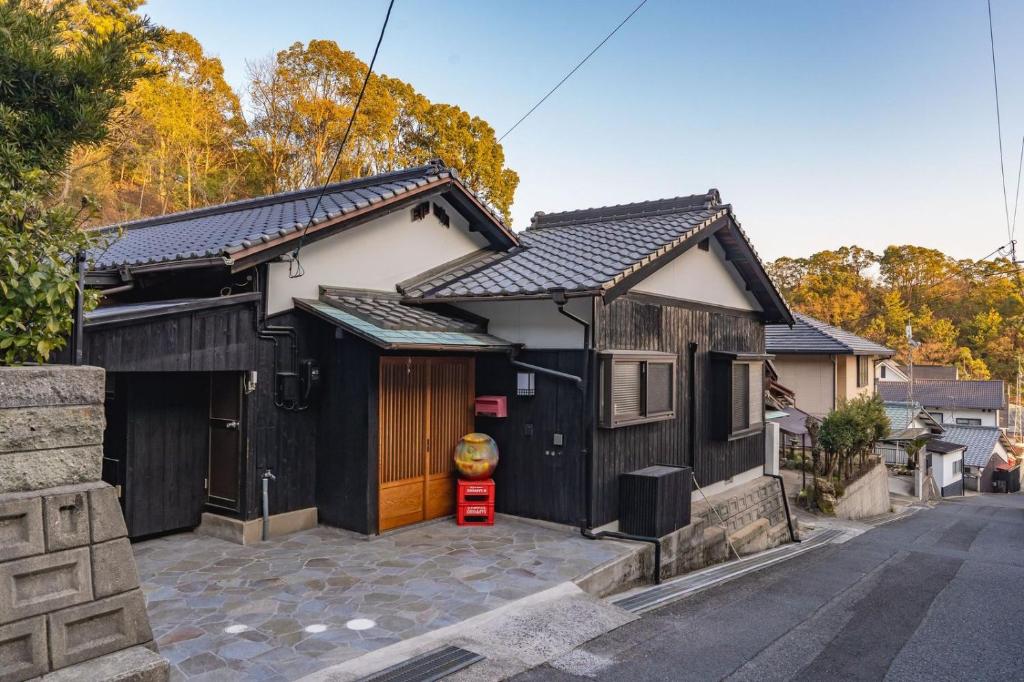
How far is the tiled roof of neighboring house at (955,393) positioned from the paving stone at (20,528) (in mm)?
45420

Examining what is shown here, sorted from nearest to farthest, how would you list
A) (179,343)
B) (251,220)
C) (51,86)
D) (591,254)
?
1. (51,86)
2. (179,343)
3. (591,254)
4. (251,220)

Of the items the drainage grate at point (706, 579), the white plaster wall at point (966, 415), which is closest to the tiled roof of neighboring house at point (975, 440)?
the white plaster wall at point (966, 415)

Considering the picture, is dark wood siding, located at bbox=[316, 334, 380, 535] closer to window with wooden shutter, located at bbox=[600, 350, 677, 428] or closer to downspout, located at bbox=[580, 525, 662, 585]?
downspout, located at bbox=[580, 525, 662, 585]

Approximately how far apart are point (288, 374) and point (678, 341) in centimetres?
635

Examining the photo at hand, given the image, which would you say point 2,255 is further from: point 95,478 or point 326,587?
point 326,587

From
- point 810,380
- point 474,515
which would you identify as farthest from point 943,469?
point 474,515

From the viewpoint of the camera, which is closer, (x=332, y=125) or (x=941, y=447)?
(x=332, y=125)

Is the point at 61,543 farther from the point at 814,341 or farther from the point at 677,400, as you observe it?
the point at 814,341

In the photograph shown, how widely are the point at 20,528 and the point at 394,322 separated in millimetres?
5169

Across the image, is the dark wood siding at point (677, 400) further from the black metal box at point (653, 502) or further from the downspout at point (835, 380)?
the downspout at point (835, 380)

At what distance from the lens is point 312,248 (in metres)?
8.75

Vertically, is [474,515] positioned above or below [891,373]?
below

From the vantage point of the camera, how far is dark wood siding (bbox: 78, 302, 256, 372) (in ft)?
21.0

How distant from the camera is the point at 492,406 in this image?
945cm
